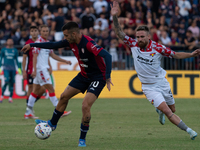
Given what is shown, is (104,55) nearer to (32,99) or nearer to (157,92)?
(157,92)

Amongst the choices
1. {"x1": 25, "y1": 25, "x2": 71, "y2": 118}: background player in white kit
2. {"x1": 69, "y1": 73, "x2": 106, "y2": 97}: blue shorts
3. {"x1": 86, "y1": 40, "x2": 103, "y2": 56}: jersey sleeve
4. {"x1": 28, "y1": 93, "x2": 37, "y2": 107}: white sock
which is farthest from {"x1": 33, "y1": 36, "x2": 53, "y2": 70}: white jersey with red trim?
{"x1": 86, "y1": 40, "x2": 103, "y2": 56}: jersey sleeve

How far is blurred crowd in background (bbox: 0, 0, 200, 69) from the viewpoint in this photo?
1850 centimetres

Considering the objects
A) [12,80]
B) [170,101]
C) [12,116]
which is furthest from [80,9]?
[170,101]

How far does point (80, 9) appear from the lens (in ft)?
68.1

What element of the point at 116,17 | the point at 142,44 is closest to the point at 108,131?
the point at 142,44

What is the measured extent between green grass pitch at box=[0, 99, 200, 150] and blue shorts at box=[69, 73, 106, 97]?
3.23 feet

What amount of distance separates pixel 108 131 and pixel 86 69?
1.87m

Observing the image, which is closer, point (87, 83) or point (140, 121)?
point (87, 83)

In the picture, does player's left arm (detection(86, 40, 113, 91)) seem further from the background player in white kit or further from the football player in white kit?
the background player in white kit

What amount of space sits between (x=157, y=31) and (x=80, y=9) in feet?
14.7

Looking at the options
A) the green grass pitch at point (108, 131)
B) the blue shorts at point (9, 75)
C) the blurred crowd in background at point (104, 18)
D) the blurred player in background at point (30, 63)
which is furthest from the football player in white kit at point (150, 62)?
the blurred crowd in background at point (104, 18)

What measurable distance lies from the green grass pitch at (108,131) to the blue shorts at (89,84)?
984mm

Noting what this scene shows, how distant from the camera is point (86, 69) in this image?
23.5 feet

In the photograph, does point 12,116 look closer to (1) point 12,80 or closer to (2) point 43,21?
(1) point 12,80
